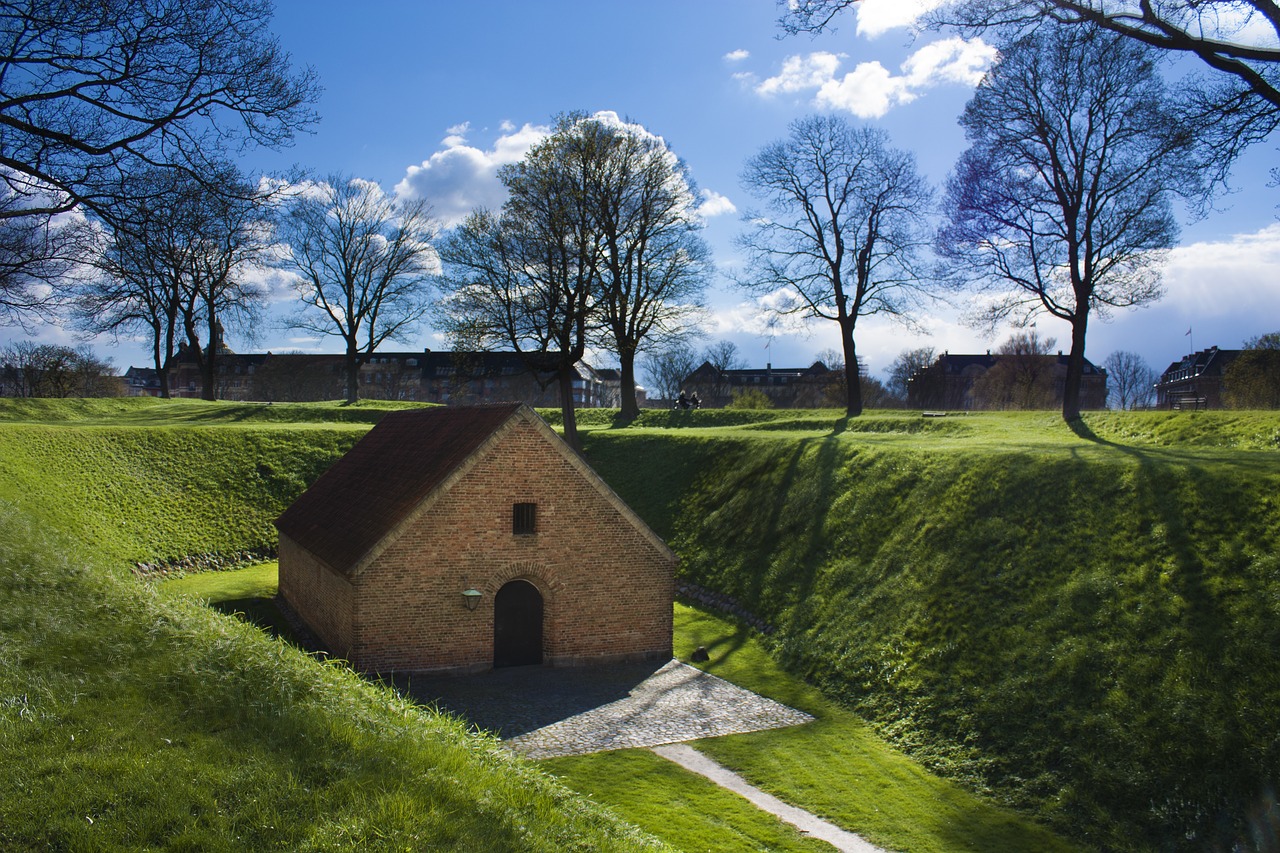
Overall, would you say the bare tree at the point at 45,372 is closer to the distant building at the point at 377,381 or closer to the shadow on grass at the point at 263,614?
the distant building at the point at 377,381

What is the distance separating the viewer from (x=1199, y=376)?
77188 mm

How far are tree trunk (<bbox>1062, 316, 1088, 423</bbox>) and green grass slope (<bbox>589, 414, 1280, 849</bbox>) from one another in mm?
3749

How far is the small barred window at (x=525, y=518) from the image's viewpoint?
18.5m

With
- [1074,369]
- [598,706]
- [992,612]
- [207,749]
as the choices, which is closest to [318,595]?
[598,706]

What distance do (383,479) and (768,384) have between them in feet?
307

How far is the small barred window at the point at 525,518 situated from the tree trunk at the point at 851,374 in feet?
72.9

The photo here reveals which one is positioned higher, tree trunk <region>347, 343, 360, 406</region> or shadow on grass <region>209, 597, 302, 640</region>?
tree trunk <region>347, 343, 360, 406</region>

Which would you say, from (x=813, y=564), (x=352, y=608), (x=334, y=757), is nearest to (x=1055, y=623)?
(x=813, y=564)

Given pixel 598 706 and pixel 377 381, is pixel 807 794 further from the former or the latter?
pixel 377 381

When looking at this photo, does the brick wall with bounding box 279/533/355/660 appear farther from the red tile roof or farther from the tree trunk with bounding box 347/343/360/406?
the tree trunk with bounding box 347/343/360/406

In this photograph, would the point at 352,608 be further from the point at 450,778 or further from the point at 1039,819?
the point at 1039,819

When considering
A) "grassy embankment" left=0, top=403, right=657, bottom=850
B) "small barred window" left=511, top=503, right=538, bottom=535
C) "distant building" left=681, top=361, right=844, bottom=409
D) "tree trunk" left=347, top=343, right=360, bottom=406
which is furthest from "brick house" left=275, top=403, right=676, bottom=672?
"distant building" left=681, top=361, right=844, bottom=409

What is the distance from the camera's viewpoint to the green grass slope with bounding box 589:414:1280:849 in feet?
37.7

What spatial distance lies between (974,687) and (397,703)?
988cm
